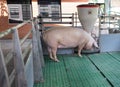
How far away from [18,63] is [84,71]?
2.18m

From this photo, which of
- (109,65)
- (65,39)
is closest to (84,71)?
(109,65)

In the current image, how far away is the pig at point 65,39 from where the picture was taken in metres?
4.59

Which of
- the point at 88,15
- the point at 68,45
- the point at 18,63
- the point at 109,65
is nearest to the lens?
the point at 18,63

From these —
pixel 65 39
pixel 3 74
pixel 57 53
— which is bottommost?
pixel 57 53

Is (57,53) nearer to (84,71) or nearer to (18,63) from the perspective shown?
(84,71)

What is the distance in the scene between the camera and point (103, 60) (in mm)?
4641

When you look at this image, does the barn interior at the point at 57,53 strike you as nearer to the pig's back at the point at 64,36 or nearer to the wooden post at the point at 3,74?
the wooden post at the point at 3,74

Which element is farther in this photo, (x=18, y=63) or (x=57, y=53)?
A: (x=57, y=53)

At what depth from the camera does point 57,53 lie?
17.3 feet

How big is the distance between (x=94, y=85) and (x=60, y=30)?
187 centimetres

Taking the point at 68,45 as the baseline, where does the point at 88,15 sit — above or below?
above

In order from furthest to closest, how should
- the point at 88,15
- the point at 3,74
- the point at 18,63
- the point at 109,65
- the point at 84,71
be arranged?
the point at 88,15, the point at 109,65, the point at 84,71, the point at 18,63, the point at 3,74

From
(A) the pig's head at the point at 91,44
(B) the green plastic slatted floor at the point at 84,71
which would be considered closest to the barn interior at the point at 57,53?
(B) the green plastic slatted floor at the point at 84,71

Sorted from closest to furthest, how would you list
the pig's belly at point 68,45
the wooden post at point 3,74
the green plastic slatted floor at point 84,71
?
the wooden post at point 3,74, the green plastic slatted floor at point 84,71, the pig's belly at point 68,45
